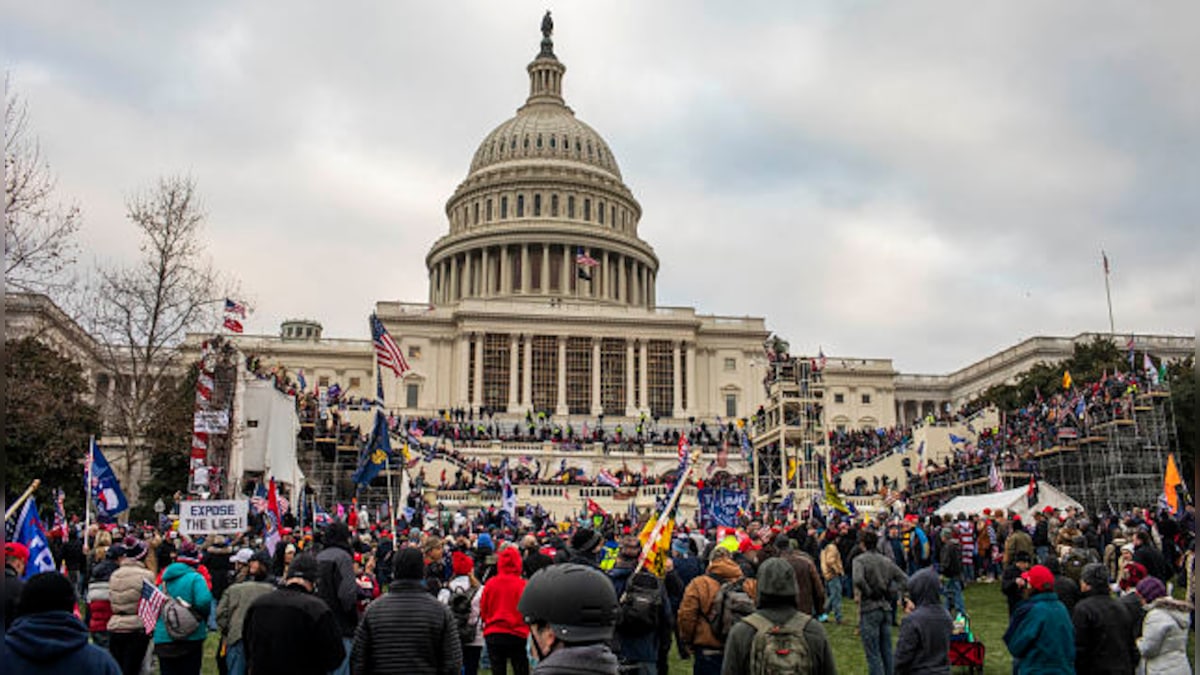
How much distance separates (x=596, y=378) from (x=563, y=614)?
78551 millimetres

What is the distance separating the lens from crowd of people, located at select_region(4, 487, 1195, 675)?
5867 mm

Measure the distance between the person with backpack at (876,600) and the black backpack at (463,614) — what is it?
4.49 metres

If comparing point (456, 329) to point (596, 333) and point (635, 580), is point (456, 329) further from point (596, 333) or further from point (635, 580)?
point (635, 580)

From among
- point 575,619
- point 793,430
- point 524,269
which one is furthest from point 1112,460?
point 524,269

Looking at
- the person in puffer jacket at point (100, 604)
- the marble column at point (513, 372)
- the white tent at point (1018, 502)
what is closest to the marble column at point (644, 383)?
the marble column at point (513, 372)

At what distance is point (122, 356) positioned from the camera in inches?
1334

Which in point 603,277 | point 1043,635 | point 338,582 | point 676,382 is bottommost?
point 1043,635

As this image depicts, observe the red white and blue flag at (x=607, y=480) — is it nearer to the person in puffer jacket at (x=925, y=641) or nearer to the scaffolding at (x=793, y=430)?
the scaffolding at (x=793, y=430)

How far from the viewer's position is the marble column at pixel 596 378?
81688mm

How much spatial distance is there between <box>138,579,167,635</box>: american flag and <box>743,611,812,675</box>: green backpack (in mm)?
6319

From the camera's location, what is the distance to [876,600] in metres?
12.2

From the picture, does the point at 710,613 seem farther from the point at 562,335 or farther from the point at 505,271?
the point at 505,271


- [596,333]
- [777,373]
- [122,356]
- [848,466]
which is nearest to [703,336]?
[596,333]

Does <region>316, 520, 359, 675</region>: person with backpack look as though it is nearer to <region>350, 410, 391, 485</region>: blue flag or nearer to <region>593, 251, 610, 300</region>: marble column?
<region>350, 410, 391, 485</region>: blue flag
